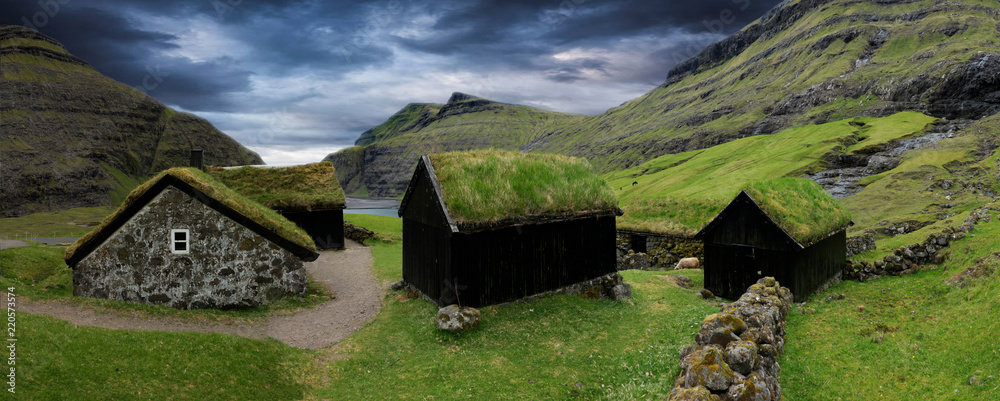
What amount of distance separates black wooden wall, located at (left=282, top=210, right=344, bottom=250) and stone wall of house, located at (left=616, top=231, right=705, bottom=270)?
23596mm

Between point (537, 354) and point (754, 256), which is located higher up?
Answer: point (754, 256)

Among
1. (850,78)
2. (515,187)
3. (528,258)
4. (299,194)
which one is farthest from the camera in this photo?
(850,78)

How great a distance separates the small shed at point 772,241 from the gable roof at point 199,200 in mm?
20482

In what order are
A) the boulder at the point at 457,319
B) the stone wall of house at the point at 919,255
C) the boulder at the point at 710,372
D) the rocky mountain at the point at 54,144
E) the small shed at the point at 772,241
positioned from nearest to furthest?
the boulder at the point at 710,372, the boulder at the point at 457,319, the small shed at the point at 772,241, the stone wall of house at the point at 919,255, the rocky mountain at the point at 54,144

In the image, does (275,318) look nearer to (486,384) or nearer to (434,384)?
(434,384)

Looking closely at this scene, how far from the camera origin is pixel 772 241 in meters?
20.6

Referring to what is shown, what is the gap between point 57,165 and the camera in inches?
6245

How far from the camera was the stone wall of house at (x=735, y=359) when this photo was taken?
9.05 m

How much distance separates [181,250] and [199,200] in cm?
215

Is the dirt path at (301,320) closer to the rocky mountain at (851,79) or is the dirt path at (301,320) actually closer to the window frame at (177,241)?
the window frame at (177,241)

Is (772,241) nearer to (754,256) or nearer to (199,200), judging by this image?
(754,256)

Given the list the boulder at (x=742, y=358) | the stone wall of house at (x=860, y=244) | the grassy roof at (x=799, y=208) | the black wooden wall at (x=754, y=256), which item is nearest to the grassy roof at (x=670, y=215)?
the stone wall of house at (x=860, y=244)

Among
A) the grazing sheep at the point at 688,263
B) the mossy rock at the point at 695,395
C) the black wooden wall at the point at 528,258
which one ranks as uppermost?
the black wooden wall at the point at 528,258

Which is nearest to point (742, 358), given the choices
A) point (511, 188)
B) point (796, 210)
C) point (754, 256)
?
point (511, 188)
